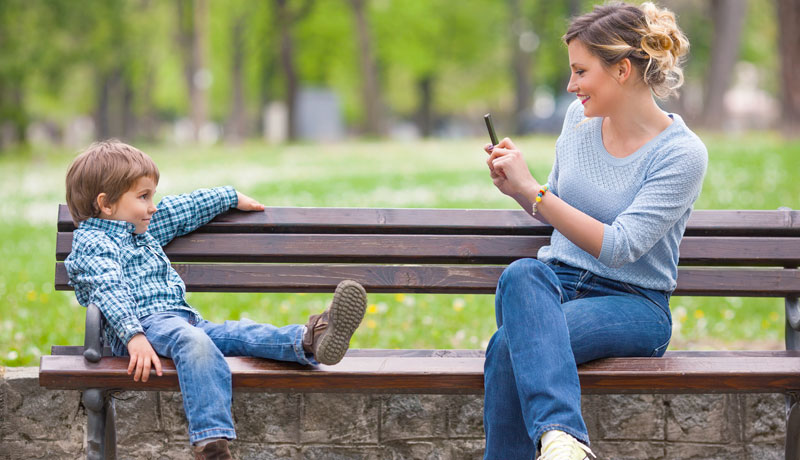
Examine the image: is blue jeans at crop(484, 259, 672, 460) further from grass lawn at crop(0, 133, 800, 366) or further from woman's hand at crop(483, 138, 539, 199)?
grass lawn at crop(0, 133, 800, 366)

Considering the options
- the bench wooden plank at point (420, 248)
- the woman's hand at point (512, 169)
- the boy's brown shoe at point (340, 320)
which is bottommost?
the boy's brown shoe at point (340, 320)

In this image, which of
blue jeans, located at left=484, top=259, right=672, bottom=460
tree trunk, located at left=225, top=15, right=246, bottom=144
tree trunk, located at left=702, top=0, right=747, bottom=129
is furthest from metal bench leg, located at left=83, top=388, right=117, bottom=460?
tree trunk, located at left=225, top=15, right=246, bottom=144

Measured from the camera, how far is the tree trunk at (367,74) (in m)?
27.6

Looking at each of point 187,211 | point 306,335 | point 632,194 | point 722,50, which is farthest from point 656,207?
point 722,50

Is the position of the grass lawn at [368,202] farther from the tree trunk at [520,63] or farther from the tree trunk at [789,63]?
the tree trunk at [520,63]

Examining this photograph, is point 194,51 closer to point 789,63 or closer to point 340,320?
point 789,63

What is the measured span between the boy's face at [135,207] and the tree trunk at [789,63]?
40.8 feet

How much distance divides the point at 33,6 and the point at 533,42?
19.7m

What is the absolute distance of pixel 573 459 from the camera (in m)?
2.40

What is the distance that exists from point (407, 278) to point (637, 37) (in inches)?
44.4

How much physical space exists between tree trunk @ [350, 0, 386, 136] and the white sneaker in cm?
2590

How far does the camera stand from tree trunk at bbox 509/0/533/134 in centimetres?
3438

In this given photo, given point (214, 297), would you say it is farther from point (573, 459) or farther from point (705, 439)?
point (573, 459)

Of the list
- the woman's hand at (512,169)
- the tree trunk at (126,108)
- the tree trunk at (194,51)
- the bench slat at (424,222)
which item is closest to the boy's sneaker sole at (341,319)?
the woman's hand at (512,169)
